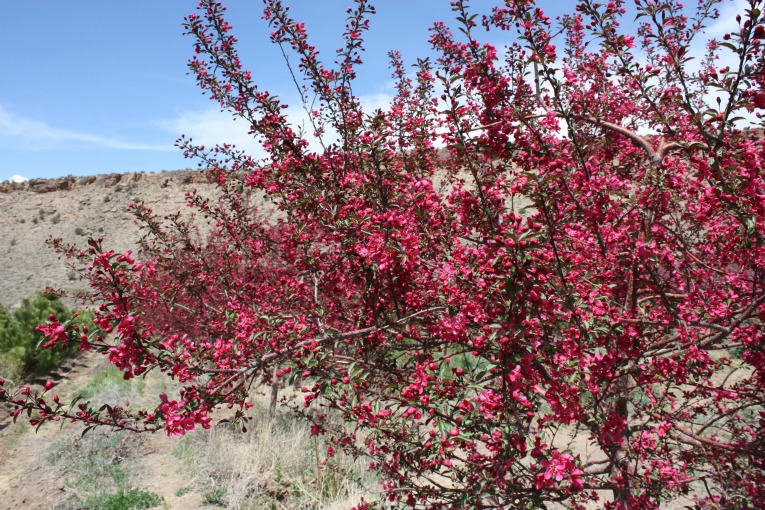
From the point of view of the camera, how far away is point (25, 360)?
10.3 metres

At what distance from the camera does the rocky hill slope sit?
91.3ft

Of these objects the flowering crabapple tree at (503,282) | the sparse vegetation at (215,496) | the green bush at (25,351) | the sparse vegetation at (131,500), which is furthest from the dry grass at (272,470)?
the green bush at (25,351)

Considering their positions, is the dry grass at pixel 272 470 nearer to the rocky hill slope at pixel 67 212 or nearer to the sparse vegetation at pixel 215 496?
the sparse vegetation at pixel 215 496

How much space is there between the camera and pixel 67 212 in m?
34.8

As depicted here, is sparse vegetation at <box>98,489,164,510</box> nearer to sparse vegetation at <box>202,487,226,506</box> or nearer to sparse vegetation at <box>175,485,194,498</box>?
sparse vegetation at <box>175,485,194,498</box>

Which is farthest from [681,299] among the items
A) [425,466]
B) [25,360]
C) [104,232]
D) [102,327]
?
[104,232]

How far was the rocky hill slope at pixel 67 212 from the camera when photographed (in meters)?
27.8

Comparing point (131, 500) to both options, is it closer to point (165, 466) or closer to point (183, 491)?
point (183, 491)

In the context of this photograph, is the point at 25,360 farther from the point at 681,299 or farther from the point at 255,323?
the point at 681,299

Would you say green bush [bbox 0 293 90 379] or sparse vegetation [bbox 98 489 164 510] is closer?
sparse vegetation [bbox 98 489 164 510]

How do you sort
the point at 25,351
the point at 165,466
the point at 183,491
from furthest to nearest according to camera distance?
1. the point at 25,351
2. the point at 165,466
3. the point at 183,491

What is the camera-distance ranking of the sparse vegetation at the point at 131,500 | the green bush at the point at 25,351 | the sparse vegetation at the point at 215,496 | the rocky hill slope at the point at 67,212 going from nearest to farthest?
the sparse vegetation at the point at 131,500, the sparse vegetation at the point at 215,496, the green bush at the point at 25,351, the rocky hill slope at the point at 67,212

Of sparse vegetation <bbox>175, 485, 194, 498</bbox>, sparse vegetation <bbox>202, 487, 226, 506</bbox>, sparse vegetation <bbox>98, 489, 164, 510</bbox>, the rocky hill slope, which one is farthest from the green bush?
the rocky hill slope

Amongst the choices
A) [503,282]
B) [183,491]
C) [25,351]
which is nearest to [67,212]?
[25,351]
